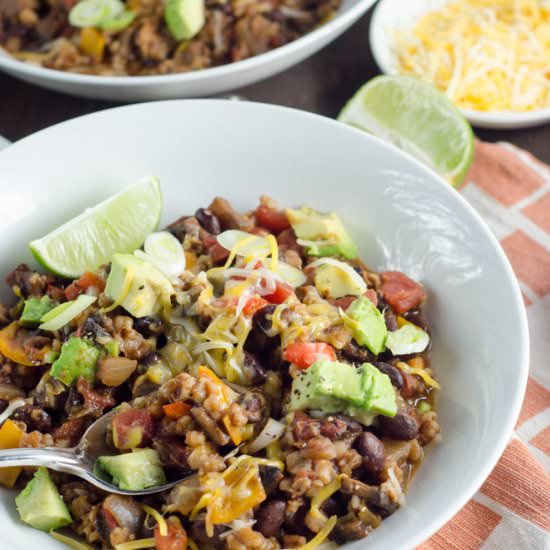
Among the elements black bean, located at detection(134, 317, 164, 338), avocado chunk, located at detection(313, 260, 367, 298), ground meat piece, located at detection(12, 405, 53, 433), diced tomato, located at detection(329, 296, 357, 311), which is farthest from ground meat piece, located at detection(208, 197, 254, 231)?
ground meat piece, located at detection(12, 405, 53, 433)

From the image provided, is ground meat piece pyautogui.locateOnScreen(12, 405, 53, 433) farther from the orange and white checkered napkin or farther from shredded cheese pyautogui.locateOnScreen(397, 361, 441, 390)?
the orange and white checkered napkin

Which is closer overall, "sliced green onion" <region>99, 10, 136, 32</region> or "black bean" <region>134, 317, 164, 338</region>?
"black bean" <region>134, 317, 164, 338</region>

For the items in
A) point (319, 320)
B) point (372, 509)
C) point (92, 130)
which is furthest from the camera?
point (92, 130)

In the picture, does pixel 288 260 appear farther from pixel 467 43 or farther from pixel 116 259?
pixel 467 43

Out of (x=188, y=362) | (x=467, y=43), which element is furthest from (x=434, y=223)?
(x=467, y=43)

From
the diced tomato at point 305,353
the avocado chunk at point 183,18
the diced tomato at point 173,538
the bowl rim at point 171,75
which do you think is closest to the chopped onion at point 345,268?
the diced tomato at point 305,353
